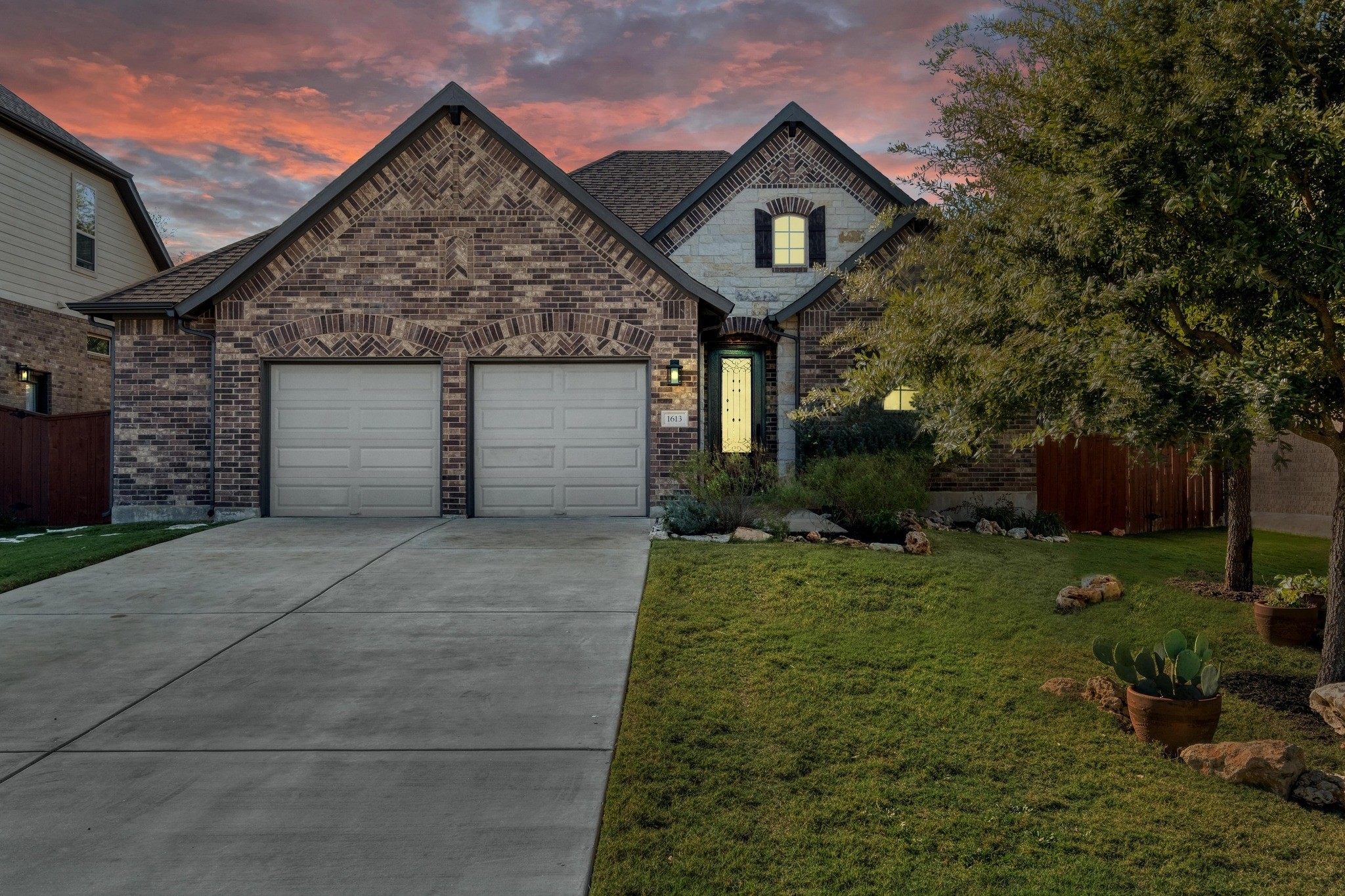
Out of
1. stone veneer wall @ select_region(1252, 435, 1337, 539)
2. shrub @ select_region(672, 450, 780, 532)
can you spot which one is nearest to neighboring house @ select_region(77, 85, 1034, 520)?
shrub @ select_region(672, 450, 780, 532)

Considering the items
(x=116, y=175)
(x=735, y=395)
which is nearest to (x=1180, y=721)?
(x=735, y=395)

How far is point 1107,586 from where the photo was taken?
26.2 ft

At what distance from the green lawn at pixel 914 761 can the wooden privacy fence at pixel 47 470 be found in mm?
11429

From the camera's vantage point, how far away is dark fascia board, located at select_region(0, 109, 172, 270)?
1614 cm

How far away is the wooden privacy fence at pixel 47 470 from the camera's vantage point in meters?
13.4

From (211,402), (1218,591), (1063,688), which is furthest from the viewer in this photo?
(211,402)

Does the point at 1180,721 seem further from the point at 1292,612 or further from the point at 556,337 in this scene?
the point at 556,337

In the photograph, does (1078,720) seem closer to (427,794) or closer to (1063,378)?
(1063,378)

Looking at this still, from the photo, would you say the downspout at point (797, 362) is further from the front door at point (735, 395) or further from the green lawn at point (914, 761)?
the green lawn at point (914, 761)

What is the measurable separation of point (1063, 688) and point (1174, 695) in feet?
2.57

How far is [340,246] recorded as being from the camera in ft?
39.1

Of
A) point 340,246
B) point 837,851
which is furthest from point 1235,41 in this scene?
point 340,246

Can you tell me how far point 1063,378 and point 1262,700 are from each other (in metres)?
2.71

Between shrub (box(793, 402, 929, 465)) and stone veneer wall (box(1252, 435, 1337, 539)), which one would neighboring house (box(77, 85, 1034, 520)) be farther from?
stone veneer wall (box(1252, 435, 1337, 539))
